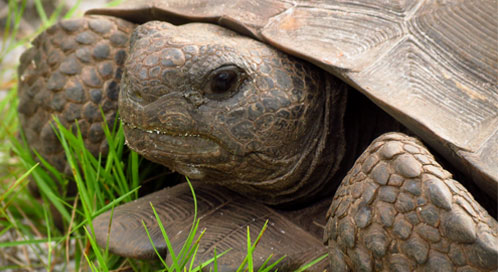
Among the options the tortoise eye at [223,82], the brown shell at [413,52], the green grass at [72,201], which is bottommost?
the green grass at [72,201]

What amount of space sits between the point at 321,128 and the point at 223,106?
386 mm

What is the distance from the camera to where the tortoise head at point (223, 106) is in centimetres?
207

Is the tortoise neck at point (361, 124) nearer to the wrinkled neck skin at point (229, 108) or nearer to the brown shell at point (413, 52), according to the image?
the wrinkled neck skin at point (229, 108)

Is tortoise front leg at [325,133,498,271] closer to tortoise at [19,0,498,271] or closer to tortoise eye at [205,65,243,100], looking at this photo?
tortoise at [19,0,498,271]

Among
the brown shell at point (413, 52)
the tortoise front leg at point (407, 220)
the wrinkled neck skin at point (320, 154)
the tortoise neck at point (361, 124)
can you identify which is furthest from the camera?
the tortoise neck at point (361, 124)

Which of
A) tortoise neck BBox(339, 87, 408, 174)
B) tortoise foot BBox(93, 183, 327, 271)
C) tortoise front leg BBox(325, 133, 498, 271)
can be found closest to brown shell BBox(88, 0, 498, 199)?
tortoise front leg BBox(325, 133, 498, 271)

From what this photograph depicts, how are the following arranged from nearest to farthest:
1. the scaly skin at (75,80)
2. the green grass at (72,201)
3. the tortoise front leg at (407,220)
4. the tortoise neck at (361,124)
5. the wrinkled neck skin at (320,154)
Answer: the tortoise front leg at (407,220), the wrinkled neck skin at (320,154), the tortoise neck at (361,124), the green grass at (72,201), the scaly skin at (75,80)

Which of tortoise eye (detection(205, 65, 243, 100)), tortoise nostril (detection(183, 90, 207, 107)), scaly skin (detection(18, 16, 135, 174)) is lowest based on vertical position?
scaly skin (detection(18, 16, 135, 174))

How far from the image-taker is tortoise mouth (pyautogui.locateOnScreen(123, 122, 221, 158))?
2.12 metres

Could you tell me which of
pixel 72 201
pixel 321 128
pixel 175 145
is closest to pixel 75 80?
pixel 72 201

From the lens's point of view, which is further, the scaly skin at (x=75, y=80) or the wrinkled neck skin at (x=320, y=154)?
the scaly skin at (x=75, y=80)

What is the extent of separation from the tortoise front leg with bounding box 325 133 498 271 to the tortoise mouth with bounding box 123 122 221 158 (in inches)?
19.2

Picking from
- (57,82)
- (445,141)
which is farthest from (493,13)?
(57,82)

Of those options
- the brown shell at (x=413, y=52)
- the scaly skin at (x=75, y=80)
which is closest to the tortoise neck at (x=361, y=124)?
the brown shell at (x=413, y=52)
